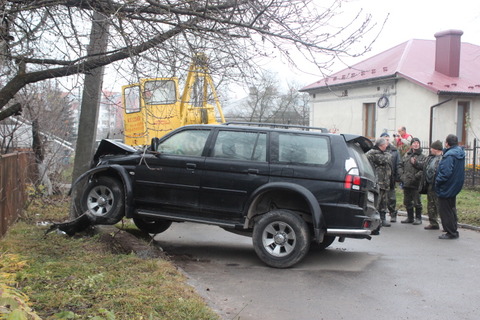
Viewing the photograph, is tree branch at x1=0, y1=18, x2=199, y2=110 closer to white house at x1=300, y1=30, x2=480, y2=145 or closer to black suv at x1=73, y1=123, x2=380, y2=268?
black suv at x1=73, y1=123, x2=380, y2=268

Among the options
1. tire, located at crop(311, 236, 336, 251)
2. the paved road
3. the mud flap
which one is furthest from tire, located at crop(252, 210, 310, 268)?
the mud flap

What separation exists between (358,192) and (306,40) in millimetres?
2149

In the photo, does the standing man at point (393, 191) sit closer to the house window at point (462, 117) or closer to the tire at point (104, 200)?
the tire at point (104, 200)

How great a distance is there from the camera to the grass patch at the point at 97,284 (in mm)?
4387

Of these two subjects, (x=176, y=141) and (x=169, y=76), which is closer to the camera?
(x=169, y=76)

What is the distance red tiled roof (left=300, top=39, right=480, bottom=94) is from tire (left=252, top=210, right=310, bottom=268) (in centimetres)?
1545

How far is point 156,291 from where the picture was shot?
5.00m

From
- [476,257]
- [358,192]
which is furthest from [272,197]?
[476,257]

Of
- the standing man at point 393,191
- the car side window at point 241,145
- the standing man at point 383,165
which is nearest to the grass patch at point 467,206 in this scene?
the standing man at point 393,191

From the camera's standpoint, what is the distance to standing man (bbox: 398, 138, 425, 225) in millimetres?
10758

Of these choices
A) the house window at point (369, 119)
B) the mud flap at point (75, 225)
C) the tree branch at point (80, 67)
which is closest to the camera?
the tree branch at point (80, 67)

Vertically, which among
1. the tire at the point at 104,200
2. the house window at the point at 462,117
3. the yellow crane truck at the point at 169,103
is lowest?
the tire at the point at 104,200

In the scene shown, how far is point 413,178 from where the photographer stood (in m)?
10.8

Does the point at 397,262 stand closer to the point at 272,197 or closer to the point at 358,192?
the point at 358,192
